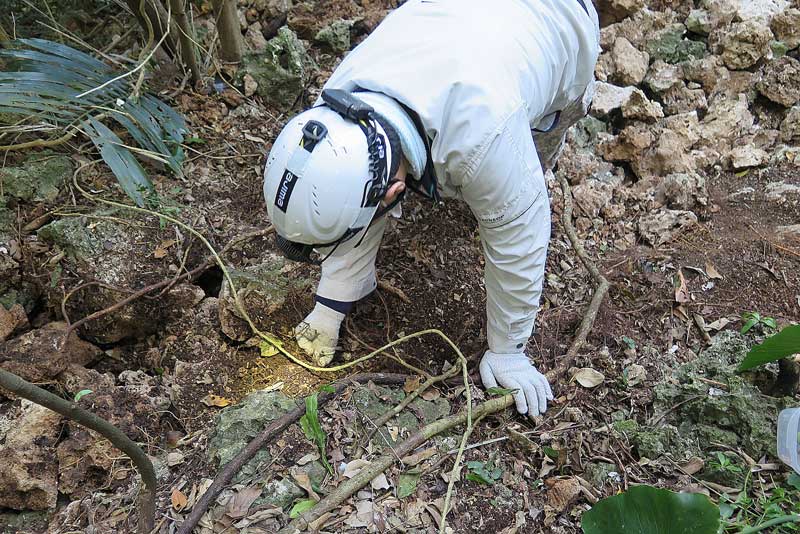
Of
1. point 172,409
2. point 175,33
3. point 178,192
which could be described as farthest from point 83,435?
point 175,33

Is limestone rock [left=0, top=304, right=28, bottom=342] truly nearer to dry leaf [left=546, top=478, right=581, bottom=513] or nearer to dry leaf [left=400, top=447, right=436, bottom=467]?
dry leaf [left=400, top=447, right=436, bottom=467]

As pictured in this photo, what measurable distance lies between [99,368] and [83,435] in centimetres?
50

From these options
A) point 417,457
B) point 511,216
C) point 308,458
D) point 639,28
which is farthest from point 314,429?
point 639,28

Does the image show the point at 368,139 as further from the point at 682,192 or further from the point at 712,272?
the point at 682,192

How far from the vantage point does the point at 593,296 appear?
2.61 m

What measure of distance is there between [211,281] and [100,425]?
1477mm

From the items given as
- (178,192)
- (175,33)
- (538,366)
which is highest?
(175,33)

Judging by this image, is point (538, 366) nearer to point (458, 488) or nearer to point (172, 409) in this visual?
point (458, 488)

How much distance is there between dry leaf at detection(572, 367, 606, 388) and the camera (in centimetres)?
228

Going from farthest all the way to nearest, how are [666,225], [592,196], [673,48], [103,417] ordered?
[673,48] < [592,196] < [666,225] < [103,417]

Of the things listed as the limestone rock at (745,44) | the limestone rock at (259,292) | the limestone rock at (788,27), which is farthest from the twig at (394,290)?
the limestone rock at (788,27)

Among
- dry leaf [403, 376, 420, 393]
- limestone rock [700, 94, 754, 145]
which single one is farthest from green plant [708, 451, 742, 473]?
limestone rock [700, 94, 754, 145]

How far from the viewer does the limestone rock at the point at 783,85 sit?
134 inches

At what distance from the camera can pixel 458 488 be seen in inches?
73.3
